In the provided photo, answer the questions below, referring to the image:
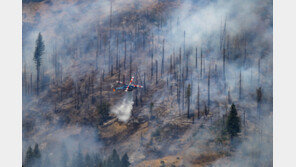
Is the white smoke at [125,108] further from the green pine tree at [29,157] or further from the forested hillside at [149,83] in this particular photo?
the green pine tree at [29,157]

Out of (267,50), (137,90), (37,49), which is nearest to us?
(267,50)

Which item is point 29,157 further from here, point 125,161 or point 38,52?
point 38,52

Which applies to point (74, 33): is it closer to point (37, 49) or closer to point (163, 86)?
point (37, 49)

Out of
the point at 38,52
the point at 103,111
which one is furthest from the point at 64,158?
the point at 38,52

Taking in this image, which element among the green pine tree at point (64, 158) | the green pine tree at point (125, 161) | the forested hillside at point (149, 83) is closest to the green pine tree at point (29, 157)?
the forested hillside at point (149, 83)

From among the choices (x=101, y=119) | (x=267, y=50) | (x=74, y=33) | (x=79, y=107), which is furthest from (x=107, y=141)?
(x=267, y=50)

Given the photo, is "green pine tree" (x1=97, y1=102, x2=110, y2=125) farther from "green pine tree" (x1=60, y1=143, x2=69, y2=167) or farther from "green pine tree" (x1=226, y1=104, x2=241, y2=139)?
"green pine tree" (x1=226, y1=104, x2=241, y2=139)
